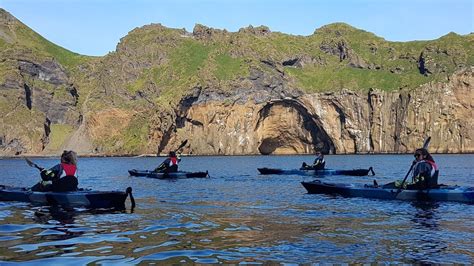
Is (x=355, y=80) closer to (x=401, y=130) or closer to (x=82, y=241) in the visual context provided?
(x=401, y=130)

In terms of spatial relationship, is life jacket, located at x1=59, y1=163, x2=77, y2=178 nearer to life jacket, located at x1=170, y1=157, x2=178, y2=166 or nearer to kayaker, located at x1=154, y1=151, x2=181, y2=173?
kayaker, located at x1=154, y1=151, x2=181, y2=173

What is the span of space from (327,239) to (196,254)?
4.97 meters

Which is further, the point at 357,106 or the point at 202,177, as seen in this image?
the point at 357,106

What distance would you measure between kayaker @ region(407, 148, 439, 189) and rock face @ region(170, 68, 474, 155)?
148m

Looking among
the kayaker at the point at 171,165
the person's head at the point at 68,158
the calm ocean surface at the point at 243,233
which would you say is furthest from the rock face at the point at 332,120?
the person's head at the point at 68,158

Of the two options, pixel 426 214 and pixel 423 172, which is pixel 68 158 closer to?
pixel 426 214

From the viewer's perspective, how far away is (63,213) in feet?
83.6

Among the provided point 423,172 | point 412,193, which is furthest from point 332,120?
point 412,193

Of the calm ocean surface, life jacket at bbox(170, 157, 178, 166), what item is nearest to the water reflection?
the calm ocean surface

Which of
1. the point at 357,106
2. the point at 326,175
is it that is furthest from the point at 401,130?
the point at 326,175

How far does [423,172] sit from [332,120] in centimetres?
15131

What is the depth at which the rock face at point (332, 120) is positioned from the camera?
572 ft

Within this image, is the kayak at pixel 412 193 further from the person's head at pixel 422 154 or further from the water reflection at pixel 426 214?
the person's head at pixel 422 154

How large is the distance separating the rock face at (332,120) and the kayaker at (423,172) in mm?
148331
